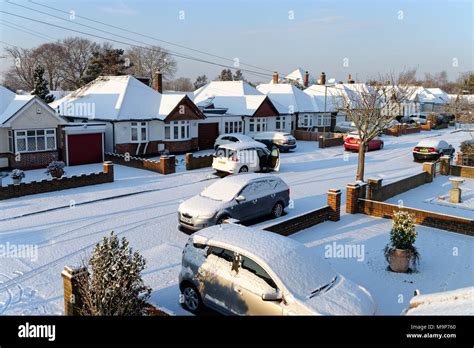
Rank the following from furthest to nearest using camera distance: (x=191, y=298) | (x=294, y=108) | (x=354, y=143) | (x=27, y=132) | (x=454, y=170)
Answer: (x=294, y=108) < (x=354, y=143) < (x=454, y=170) < (x=27, y=132) < (x=191, y=298)

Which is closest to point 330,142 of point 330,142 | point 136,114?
point 330,142

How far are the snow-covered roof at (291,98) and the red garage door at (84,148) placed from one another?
1945 cm

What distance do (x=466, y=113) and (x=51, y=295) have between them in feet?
98.9

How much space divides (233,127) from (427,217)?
22000mm

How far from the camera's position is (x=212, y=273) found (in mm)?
8453

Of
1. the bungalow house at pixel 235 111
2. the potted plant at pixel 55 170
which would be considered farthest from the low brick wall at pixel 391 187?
the bungalow house at pixel 235 111

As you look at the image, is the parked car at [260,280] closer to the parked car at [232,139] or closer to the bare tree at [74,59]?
the parked car at [232,139]

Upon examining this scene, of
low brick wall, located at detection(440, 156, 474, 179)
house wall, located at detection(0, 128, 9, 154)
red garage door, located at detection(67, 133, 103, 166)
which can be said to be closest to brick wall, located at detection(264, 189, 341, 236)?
low brick wall, located at detection(440, 156, 474, 179)

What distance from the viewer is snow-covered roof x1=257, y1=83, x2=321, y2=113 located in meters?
41.6

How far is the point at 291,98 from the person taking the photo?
138 ft

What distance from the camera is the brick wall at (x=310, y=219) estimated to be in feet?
44.0

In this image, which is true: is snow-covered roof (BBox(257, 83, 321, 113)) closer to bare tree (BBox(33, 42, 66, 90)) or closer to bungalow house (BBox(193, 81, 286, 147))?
bungalow house (BBox(193, 81, 286, 147))

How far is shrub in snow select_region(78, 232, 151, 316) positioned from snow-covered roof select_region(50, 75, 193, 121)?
20.6 meters

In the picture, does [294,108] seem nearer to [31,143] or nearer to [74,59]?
[31,143]
